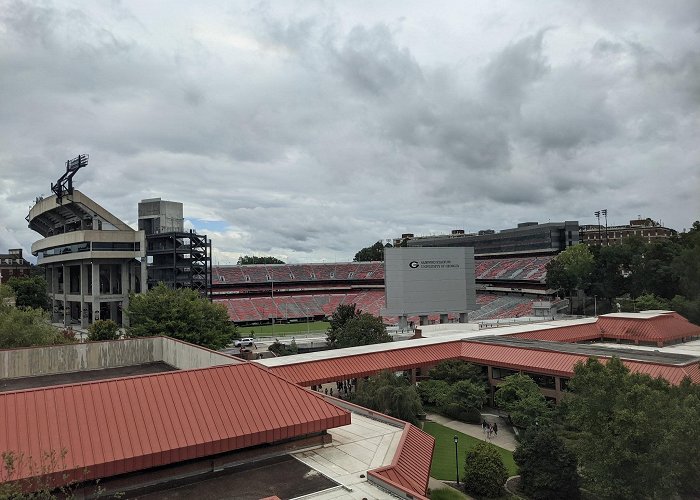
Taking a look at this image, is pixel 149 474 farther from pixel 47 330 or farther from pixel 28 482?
pixel 47 330

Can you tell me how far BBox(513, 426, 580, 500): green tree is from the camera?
23.9m

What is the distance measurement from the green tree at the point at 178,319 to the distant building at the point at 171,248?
31.3 m

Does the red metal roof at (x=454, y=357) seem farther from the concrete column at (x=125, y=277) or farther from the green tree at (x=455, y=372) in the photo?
the concrete column at (x=125, y=277)

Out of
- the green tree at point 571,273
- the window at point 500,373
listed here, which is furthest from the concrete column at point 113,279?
the green tree at point 571,273

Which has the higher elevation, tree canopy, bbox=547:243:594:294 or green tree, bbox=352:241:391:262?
green tree, bbox=352:241:391:262

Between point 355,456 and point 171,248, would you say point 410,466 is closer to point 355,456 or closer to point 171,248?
point 355,456

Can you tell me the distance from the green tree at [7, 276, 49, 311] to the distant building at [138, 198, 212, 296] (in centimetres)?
2166

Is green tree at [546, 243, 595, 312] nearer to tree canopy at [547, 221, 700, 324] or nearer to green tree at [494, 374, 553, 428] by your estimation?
tree canopy at [547, 221, 700, 324]

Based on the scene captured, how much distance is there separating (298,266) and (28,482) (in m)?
116

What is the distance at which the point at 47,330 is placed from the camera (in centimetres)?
4444

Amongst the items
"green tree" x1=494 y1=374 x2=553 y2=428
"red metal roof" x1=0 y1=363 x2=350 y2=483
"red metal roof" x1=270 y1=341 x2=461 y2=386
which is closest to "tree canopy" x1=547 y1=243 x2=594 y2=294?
"red metal roof" x1=270 y1=341 x2=461 y2=386

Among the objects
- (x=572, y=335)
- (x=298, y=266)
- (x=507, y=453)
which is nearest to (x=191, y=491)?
(x=507, y=453)

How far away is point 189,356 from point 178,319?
23019mm

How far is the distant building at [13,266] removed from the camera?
12452cm
